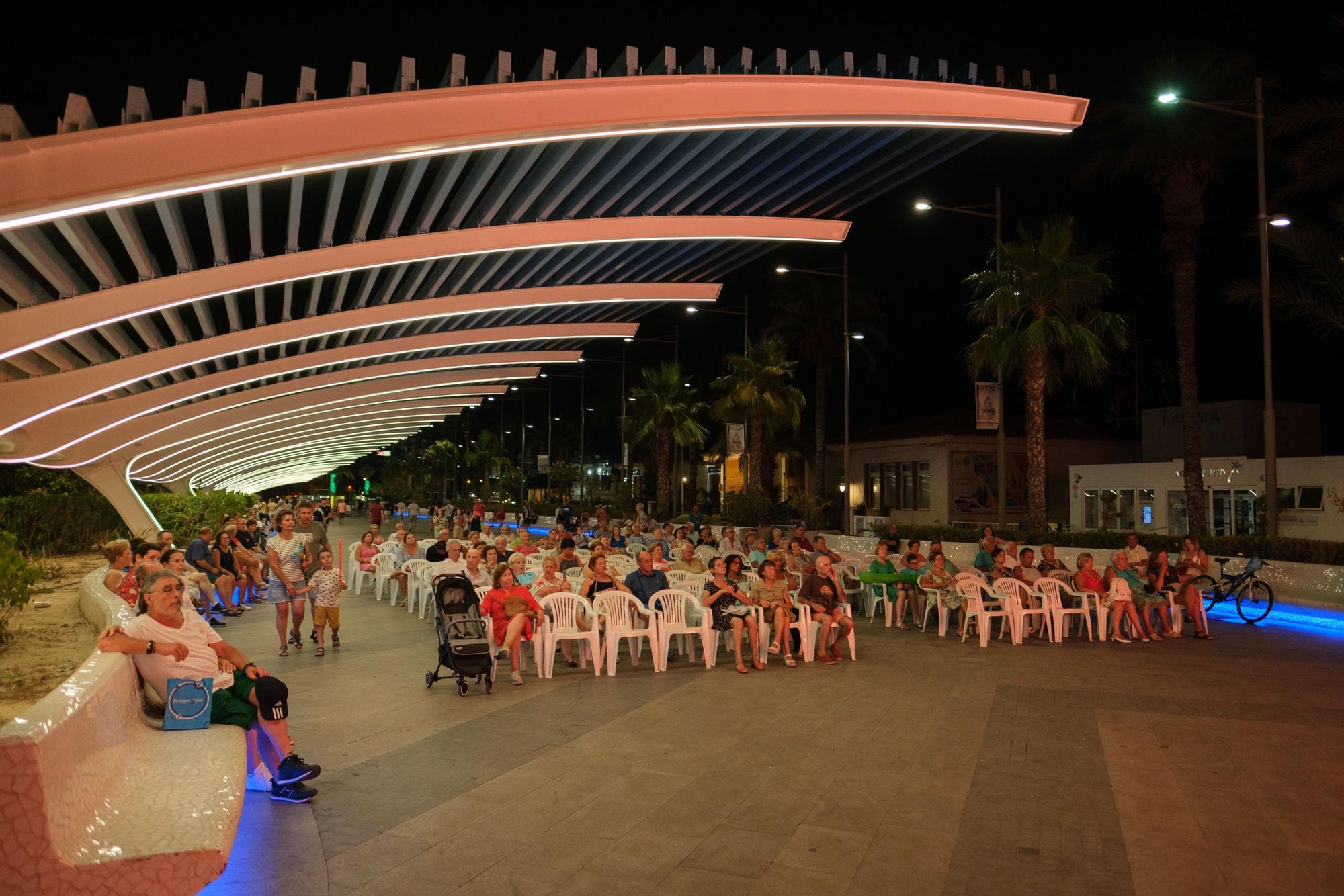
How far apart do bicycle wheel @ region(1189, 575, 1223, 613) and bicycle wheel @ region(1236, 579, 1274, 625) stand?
0.35m

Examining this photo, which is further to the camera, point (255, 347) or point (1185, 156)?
point (1185, 156)

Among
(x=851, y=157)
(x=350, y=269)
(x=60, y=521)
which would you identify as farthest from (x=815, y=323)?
(x=350, y=269)

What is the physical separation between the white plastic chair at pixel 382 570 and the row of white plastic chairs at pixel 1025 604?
9953 millimetres

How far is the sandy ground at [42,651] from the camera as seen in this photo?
7.75 meters

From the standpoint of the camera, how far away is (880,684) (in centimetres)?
984

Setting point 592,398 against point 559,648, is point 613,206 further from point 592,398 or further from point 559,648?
point 592,398

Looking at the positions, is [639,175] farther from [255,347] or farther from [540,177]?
[255,347]

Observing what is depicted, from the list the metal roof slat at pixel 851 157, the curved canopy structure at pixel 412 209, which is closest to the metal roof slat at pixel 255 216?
the curved canopy structure at pixel 412 209

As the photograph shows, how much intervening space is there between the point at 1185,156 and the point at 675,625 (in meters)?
19.2

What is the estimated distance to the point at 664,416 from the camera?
43.8 meters

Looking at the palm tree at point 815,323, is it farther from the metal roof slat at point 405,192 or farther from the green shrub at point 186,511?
the metal roof slat at point 405,192

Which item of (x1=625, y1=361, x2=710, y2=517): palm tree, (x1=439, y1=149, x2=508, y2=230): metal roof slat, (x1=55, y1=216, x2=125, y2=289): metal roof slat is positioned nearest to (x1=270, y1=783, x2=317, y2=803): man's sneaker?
(x1=55, y1=216, x2=125, y2=289): metal roof slat

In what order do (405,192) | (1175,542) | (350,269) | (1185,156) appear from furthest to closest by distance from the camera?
(1185,156) < (1175,542) < (350,269) < (405,192)

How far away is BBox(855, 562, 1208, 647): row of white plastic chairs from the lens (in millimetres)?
12812
